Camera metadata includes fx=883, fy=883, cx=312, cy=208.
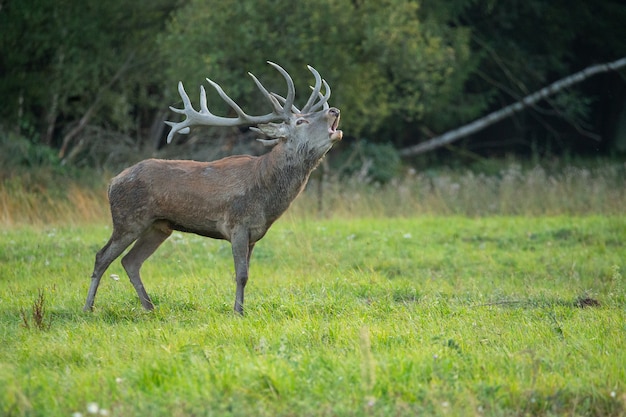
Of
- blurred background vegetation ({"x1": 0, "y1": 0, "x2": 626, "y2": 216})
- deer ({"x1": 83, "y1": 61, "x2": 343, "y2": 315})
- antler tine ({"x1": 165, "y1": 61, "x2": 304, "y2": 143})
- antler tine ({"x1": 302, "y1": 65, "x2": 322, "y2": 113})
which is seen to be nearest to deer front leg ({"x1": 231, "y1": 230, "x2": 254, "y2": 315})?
deer ({"x1": 83, "y1": 61, "x2": 343, "y2": 315})

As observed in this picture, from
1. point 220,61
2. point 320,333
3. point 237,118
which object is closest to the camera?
point 320,333

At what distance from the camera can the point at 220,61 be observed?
63.3ft

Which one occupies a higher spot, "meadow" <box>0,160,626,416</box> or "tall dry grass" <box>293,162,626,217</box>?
"meadow" <box>0,160,626,416</box>

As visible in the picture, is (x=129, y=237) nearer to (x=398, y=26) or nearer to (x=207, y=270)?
(x=207, y=270)

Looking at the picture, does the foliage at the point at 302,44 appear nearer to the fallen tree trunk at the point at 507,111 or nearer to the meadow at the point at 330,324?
the meadow at the point at 330,324

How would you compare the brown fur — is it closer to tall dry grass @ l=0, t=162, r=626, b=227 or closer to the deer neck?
the deer neck

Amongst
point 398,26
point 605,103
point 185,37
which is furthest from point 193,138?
point 605,103

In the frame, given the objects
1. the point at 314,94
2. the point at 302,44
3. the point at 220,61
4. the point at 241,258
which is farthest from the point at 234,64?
the point at 241,258

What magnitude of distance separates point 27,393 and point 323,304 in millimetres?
3179

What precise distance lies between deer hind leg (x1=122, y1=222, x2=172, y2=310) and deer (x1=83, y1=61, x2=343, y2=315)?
5 cm

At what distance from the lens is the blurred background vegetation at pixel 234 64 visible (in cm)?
1909

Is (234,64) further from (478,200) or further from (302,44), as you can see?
(478,200)

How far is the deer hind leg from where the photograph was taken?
8.75m

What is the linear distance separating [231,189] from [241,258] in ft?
2.24
